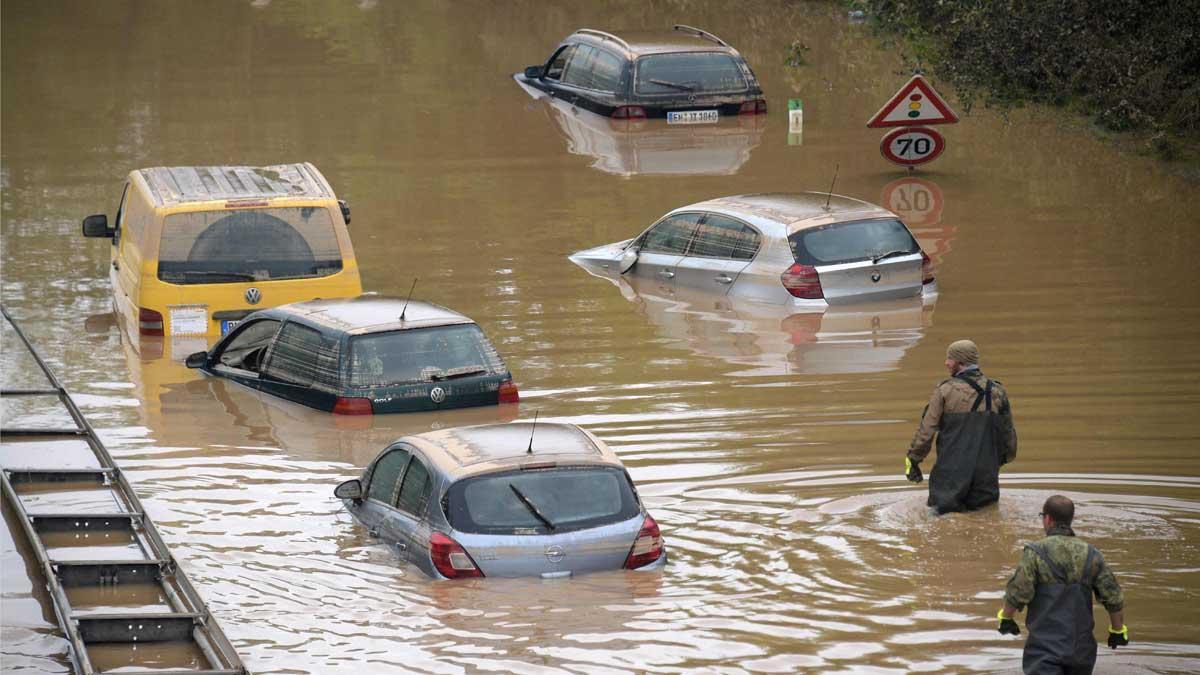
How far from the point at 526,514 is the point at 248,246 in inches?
308

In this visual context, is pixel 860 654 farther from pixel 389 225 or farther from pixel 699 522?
pixel 389 225

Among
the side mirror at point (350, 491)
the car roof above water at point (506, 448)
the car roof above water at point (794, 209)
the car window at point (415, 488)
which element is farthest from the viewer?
the car roof above water at point (794, 209)

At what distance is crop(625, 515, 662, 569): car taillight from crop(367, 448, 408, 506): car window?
1.80 m

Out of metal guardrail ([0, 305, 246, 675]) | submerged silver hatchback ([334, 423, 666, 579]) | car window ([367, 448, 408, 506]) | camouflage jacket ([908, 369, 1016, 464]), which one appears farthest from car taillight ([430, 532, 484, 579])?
camouflage jacket ([908, 369, 1016, 464])

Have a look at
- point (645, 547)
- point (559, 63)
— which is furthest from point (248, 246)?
point (559, 63)

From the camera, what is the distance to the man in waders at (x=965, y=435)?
1330 centimetres

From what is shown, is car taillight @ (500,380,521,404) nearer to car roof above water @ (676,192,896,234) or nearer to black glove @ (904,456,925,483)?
black glove @ (904,456,925,483)

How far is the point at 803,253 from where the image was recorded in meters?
21.0

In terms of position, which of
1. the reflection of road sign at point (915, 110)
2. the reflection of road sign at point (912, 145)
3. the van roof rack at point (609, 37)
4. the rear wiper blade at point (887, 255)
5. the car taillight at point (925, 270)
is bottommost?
the car taillight at point (925, 270)

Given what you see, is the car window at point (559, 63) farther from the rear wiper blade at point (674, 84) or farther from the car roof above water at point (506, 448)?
the car roof above water at point (506, 448)

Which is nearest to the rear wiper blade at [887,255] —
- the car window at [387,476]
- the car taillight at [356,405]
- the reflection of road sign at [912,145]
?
the car taillight at [356,405]

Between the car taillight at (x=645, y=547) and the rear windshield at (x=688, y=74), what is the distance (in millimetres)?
21708

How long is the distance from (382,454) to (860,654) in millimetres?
4076

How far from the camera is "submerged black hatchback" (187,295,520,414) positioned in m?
16.7
